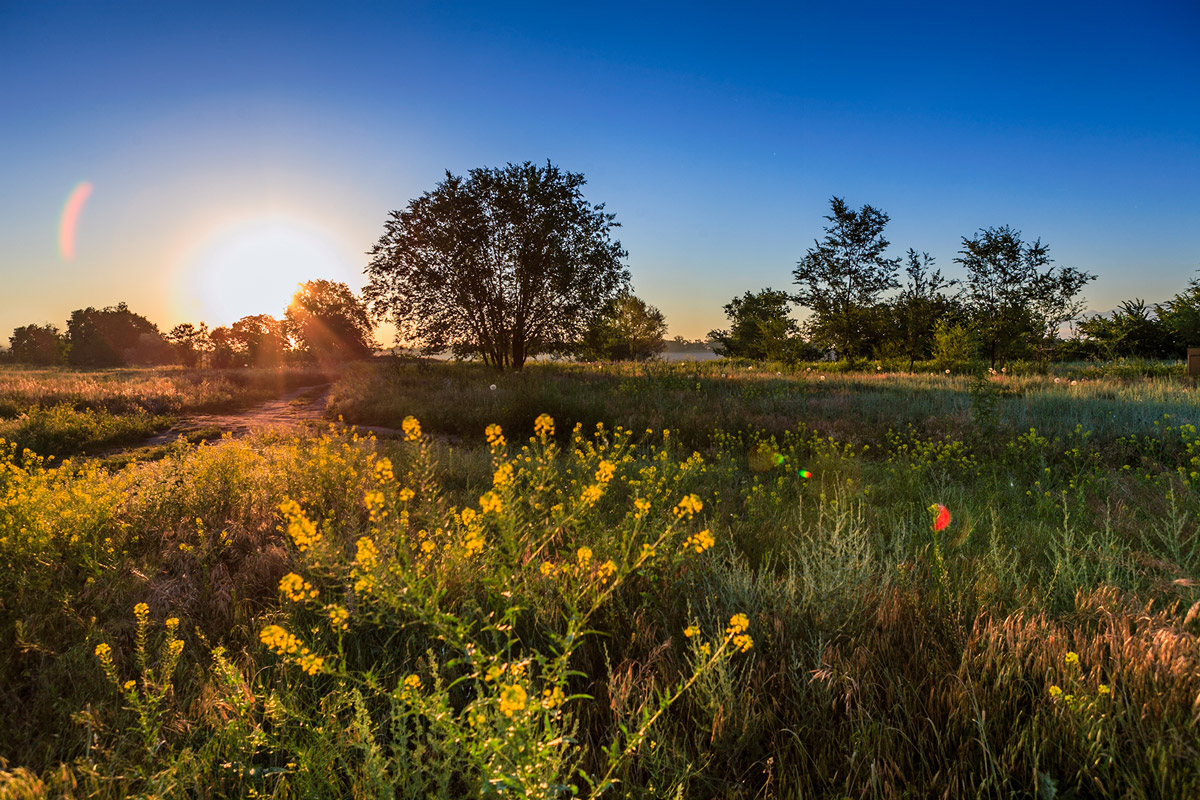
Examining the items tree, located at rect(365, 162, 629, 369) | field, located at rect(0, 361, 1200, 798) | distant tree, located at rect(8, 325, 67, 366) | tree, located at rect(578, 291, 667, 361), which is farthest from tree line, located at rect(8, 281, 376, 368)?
field, located at rect(0, 361, 1200, 798)

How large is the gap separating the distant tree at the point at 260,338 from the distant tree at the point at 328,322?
2.16 m

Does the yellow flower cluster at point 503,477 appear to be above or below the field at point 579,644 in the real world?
above

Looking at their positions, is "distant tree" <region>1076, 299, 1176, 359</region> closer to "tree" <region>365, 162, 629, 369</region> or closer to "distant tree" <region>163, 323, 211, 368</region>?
"tree" <region>365, 162, 629, 369</region>

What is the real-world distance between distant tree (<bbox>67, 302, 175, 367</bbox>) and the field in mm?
67047

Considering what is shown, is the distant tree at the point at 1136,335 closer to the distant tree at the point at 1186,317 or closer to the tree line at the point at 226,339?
the distant tree at the point at 1186,317

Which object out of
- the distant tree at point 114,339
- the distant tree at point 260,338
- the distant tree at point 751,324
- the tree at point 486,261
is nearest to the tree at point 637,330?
the distant tree at point 751,324

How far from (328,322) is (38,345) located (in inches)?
1506

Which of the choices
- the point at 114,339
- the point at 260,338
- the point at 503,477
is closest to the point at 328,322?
the point at 260,338

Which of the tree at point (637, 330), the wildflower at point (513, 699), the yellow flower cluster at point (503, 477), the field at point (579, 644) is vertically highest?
the tree at point (637, 330)

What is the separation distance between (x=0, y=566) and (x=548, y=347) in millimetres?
18191

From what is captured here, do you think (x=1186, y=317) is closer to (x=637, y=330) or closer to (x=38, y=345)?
(x=637, y=330)

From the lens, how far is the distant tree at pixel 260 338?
46.1 metres

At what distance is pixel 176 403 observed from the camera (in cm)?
1301

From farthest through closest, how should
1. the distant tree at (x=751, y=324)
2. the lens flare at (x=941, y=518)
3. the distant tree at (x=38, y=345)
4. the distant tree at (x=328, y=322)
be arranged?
the distant tree at (x=38, y=345)
the distant tree at (x=328, y=322)
the distant tree at (x=751, y=324)
the lens flare at (x=941, y=518)
